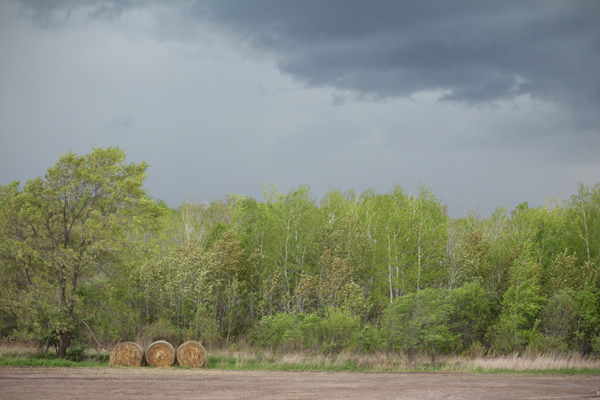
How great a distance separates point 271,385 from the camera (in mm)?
18266

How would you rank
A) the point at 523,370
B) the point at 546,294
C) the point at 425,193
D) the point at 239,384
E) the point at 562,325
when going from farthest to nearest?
the point at 425,193 → the point at 546,294 → the point at 562,325 → the point at 523,370 → the point at 239,384

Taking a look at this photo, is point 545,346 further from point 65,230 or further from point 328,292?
point 65,230

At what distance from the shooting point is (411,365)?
25.4 m

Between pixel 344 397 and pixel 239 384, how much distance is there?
439 cm

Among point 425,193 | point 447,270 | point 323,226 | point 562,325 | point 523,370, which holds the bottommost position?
point 523,370

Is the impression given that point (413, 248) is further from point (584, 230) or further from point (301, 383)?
point (584, 230)

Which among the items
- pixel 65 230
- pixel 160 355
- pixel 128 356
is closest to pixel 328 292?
pixel 160 355

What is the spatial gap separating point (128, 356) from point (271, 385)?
8897 mm

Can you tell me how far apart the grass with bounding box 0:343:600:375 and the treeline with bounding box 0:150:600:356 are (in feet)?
2.51

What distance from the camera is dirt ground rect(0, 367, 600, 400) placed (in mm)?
16266

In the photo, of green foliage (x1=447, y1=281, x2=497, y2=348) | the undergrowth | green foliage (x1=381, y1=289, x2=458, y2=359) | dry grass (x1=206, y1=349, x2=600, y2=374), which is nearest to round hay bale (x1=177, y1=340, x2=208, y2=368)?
the undergrowth

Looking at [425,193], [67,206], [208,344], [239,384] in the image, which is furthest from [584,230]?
[67,206]

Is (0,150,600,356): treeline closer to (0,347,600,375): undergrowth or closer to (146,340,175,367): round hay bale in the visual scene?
(0,347,600,375): undergrowth

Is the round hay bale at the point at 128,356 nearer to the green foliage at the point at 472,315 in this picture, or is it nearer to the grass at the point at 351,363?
the grass at the point at 351,363
